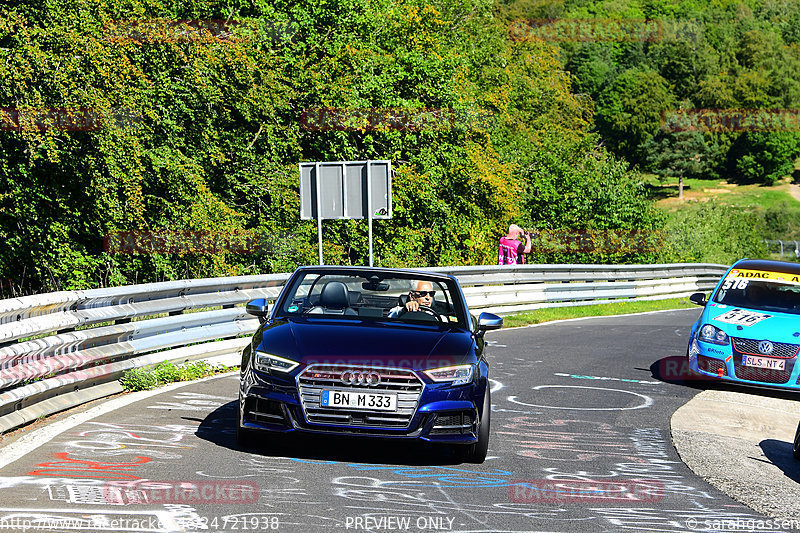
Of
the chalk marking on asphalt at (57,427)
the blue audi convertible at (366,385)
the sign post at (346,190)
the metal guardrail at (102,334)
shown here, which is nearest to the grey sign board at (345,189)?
the sign post at (346,190)

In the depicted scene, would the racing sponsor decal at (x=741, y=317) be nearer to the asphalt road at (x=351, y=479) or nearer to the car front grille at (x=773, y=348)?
the car front grille at (x=773, y=348)

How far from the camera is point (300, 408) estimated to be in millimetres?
6754

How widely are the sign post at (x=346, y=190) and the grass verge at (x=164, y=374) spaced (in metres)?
6.41

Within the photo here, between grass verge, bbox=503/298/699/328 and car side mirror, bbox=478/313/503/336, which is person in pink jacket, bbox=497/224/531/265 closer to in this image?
grass verge, bbox=503/298/699/328

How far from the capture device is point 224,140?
91.9 ft

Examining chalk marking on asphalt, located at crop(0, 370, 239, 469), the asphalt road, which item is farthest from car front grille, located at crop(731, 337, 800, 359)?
chalk marking on asphalt, located at crop(0, 370, 239, 469)

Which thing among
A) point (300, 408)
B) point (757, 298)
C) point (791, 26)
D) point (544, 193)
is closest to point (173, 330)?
point (300, 408)

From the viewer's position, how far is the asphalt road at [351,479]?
5305 mm

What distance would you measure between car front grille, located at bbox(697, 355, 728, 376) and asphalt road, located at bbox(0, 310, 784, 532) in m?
2.46

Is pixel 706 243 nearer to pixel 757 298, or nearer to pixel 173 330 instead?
pixel 757 298

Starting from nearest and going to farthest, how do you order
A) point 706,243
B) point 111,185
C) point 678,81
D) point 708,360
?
point 708,360 → point 111,185 → point 706,243 → point 678,81

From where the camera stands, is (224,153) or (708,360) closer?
(708,360)

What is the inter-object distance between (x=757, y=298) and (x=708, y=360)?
1467mm

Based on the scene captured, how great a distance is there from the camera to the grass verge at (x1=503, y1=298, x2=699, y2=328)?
2103 centimetres
